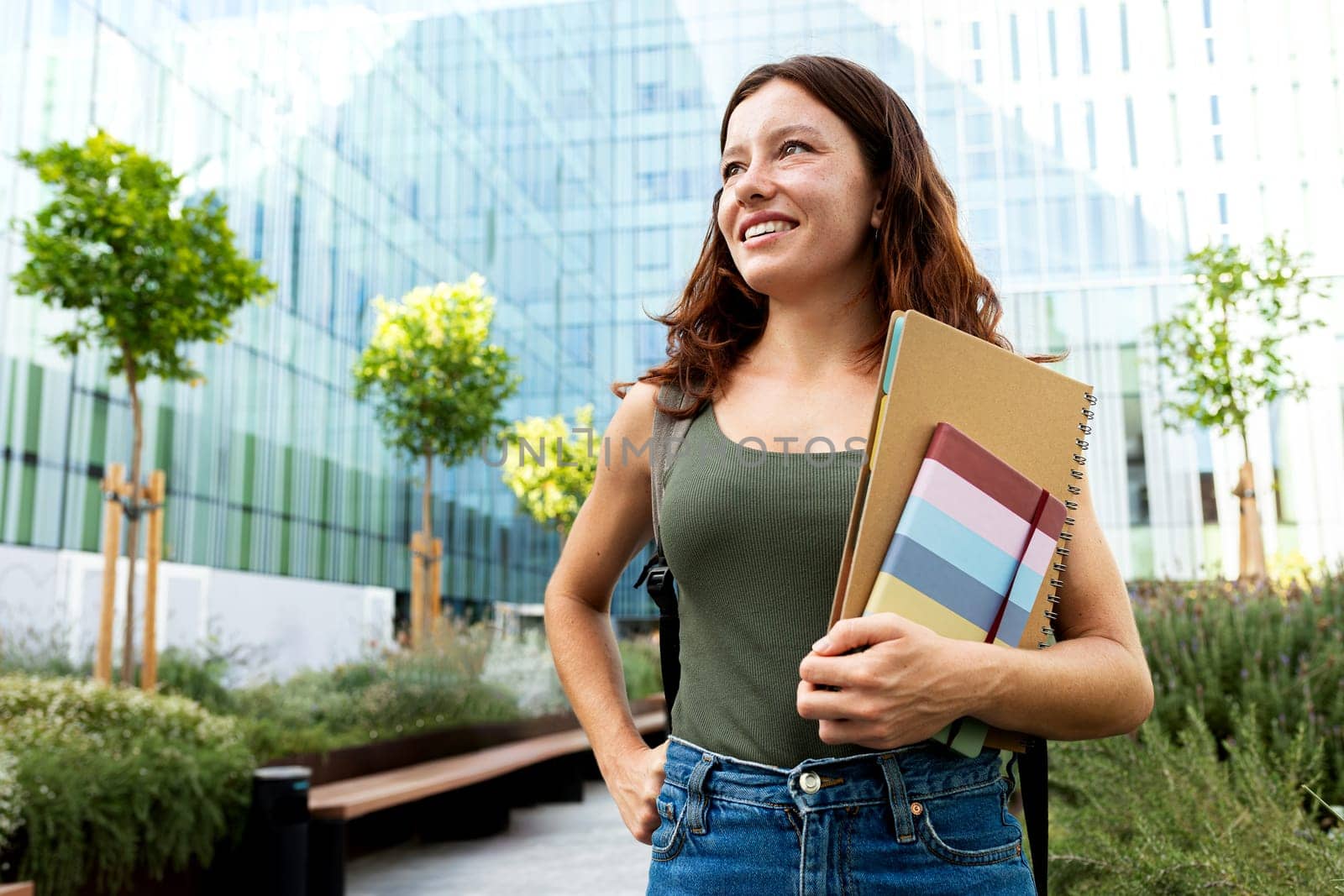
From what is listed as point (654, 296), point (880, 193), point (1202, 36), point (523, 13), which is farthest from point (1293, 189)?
point (880, 193)

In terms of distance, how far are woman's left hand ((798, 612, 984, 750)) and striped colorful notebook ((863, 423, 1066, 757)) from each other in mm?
33

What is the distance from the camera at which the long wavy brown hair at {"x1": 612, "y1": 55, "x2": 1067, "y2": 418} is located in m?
1.24

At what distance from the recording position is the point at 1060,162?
24.2 meters

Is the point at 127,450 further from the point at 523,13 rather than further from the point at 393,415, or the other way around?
the point at 523,13

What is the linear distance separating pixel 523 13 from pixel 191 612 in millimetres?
18670

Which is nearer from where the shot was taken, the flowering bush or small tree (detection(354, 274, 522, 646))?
the flowering bush

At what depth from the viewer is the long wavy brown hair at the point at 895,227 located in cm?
124

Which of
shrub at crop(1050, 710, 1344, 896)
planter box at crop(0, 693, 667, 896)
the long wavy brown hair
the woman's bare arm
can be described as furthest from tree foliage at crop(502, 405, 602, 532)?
the long wavy brown hair

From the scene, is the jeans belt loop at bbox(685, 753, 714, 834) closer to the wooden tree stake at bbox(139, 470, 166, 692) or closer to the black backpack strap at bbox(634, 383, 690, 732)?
the black backpack strap at bbox(634, 383, 690, 732)

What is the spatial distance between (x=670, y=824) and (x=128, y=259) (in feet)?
24.1

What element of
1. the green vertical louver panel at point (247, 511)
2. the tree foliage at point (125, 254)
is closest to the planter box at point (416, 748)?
the tree foliage at point (125, 254)

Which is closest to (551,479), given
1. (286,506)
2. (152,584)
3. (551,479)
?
(551,479)

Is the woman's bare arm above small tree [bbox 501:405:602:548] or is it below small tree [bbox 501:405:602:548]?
below

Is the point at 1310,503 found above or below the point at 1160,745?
above
